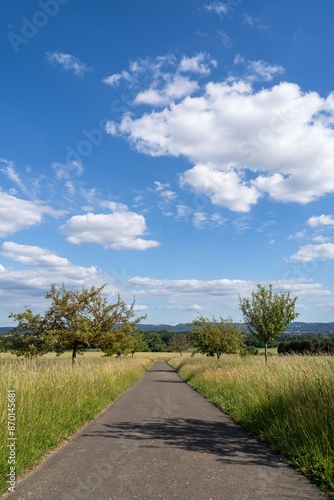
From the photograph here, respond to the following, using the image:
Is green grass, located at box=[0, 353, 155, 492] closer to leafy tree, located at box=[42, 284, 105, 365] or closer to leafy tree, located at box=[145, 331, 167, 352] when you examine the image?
leafy tree, located at box=[42, 284, 105, 365]

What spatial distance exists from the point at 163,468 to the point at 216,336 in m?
24.7

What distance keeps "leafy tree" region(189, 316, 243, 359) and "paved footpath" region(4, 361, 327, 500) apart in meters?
21.2

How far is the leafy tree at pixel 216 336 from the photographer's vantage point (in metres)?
29.2

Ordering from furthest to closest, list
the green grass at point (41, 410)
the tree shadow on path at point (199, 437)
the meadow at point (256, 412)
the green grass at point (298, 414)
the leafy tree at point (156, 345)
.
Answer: the leafy tree at point (156, 345) < the tree shadow on path at point (199, 437) < the green grass at point (41, 410) < the meadow at point (256, 412) < the green grass at point (298, 414)

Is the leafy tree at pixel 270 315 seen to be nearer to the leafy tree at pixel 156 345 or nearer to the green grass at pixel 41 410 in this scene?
the green grass at pixel 41 410

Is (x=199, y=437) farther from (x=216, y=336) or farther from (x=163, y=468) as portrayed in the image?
(x=216, y=336)

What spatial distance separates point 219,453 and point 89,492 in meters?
2.63

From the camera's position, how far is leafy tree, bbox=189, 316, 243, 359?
2925cm

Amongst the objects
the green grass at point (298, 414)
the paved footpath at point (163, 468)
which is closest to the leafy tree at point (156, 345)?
the green grass at point (298, 414)

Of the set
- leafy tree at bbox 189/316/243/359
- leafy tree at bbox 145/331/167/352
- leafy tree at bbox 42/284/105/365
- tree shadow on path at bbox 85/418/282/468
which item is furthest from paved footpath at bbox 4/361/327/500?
leafy tree at bbox 145/331/167/352

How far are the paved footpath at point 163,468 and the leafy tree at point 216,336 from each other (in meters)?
21.2

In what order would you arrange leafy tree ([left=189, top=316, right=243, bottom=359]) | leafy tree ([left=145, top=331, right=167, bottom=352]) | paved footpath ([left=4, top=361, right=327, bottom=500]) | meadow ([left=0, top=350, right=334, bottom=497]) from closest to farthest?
paved footpath ([left=4, top=361, right=327, bottom=500])
meadow ([left=0, top=350, right=334, bottom=497])
leafy tree ([left=189, top=316, right=243, bottom=359])
leafy tree ([left=145, top=331, right=167, bottom=352])

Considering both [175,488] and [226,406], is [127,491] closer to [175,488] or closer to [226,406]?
[175,488]

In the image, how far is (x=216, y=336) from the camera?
29078mm
